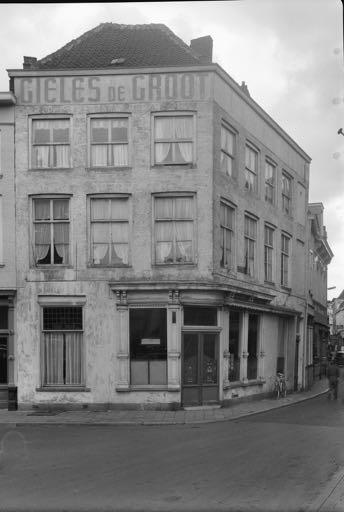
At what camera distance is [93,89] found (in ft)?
60.0

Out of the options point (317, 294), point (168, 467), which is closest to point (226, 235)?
point (168, 467)

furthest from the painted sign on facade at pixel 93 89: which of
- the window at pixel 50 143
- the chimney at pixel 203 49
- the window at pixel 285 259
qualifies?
the window at pixel 285 259

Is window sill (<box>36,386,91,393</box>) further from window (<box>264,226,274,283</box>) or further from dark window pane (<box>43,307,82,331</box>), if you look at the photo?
window (<box>264,226,274,283</box>)

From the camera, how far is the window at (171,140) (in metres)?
18.5

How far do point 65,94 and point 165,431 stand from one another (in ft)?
35.0

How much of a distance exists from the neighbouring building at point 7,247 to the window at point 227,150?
6791 mm

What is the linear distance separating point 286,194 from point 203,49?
773 centimetres

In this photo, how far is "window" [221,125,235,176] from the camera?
64.2ft

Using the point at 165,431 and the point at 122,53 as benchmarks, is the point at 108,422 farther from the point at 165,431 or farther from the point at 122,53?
the point at 122,53

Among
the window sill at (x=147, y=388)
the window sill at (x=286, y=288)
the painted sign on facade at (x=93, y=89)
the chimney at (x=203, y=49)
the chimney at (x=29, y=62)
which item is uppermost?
the chimney at (x=203, y=49)

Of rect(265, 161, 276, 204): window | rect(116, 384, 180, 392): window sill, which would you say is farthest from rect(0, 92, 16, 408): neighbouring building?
rect(265, 161, 276, 204): window

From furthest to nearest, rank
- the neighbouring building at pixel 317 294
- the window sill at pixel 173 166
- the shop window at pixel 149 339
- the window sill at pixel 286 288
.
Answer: the neighbouring building at pixel 317 294 → the window sill at pixel 286 288 → the window sill at pixel 173 166 → the shop window at pixel 149 339

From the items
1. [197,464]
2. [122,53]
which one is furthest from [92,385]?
[122,53]

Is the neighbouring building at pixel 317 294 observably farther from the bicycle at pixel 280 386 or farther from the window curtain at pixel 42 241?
the window curtain at pixel 42 241
